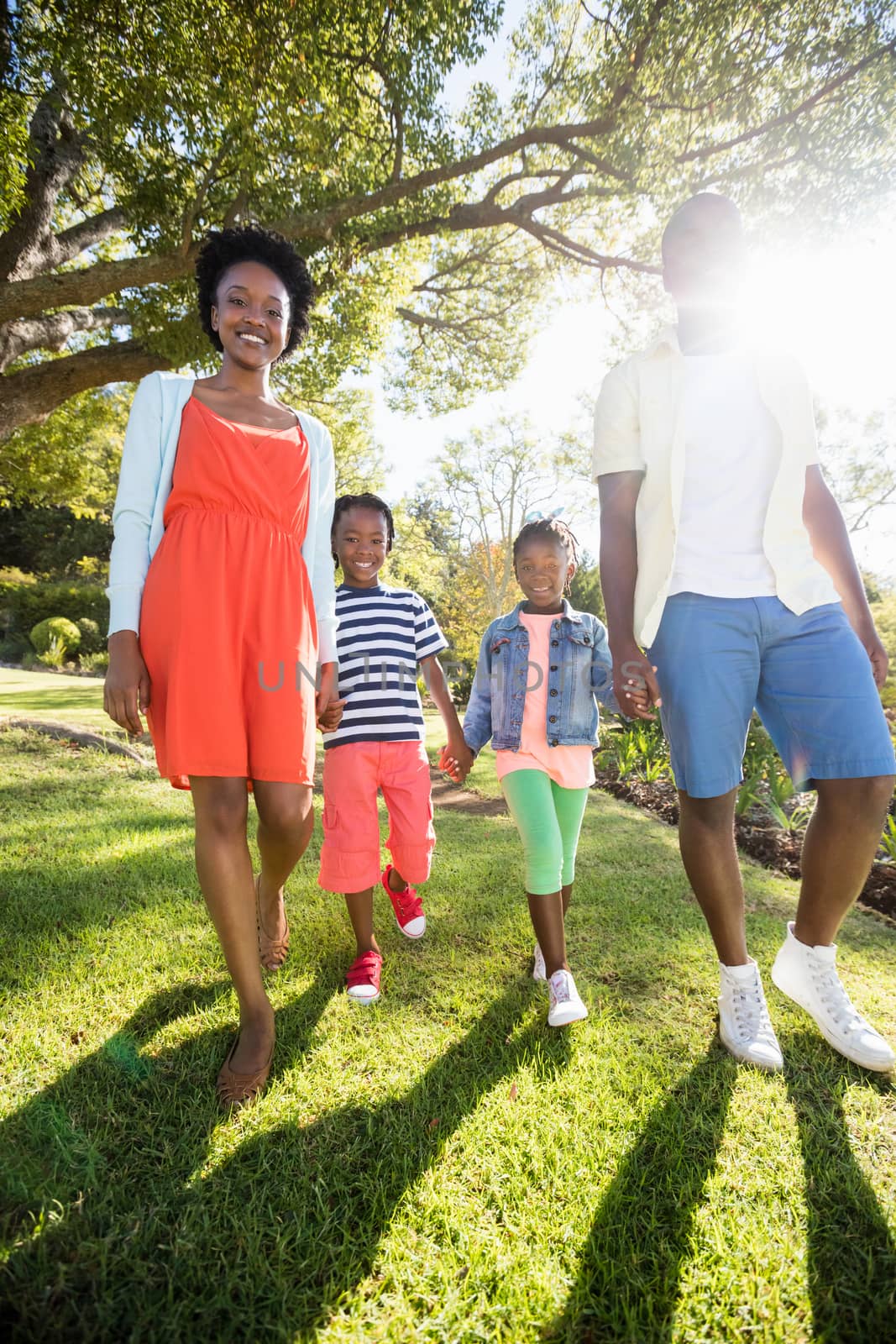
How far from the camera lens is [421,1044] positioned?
202 cm

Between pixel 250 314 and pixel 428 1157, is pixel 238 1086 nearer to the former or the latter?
pixel 428 1157

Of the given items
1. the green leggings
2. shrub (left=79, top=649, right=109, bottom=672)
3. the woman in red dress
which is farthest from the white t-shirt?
shrub (left=79, top=649, right=109, bottom=672)

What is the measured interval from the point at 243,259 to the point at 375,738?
70.4 inches

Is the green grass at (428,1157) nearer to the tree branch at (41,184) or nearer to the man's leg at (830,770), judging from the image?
the man's leg at (830,770)

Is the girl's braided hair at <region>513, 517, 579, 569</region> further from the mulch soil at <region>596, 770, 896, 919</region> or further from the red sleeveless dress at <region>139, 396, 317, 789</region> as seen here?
the mulch soil at <region>596, 770, 896, 919</region>

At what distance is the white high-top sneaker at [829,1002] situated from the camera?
1903 mm

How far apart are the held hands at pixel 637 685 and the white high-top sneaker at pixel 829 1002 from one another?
894 millimetres

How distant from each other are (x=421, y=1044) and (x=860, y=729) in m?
1.60

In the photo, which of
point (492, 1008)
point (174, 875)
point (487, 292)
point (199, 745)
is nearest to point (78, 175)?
point (487, 292)

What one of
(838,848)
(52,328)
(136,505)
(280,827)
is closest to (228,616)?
(136,505)

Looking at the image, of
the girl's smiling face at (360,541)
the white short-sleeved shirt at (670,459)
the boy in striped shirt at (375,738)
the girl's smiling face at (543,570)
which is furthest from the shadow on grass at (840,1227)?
the girl's smiling face at (360,541)

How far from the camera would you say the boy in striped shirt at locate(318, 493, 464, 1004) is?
8.54ft

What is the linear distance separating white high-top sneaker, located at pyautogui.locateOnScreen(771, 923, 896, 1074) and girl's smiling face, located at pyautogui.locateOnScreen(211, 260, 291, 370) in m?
2.55

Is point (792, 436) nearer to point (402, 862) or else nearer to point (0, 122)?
point (402, 862)
